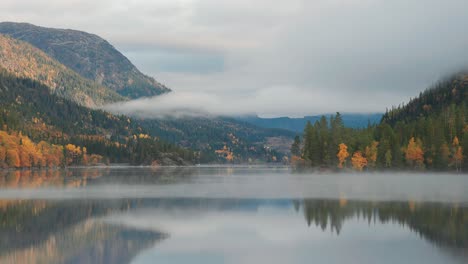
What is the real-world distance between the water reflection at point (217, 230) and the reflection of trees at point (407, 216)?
0.09 m

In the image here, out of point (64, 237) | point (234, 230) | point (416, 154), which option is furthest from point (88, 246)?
point (416, 154)

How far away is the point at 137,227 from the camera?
2158 inches

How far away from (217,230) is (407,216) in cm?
2206

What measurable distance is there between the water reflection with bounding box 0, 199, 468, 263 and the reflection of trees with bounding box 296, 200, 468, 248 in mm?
89

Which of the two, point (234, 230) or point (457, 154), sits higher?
point (457, 154)

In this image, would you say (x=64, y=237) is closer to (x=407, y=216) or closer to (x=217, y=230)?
(x=217, y=230)

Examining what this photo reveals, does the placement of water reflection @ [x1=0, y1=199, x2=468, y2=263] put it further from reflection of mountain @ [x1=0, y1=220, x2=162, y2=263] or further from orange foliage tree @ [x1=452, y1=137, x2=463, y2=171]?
orange foliage tree @ [x1=452, y1=137, x2=463, y2=171]

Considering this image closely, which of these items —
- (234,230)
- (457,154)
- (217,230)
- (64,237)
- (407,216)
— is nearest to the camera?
(64,237)

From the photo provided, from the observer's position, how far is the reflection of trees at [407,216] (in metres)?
48.5

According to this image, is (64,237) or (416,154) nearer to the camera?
(64,237)

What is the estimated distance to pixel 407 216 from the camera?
61625mm

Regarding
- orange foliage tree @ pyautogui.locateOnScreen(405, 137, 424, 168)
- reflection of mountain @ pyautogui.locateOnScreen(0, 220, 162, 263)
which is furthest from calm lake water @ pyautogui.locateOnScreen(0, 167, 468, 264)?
orange foliage tree @ pyautogui.locateOnScreen(405, 137, 424, 168)

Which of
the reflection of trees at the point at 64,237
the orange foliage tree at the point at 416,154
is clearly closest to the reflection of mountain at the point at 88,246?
the reflection of trees at the point at 64,237

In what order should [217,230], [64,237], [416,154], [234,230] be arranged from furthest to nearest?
[416,154], [234,230], [217,230], [64,237]
